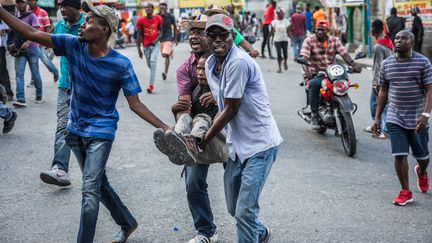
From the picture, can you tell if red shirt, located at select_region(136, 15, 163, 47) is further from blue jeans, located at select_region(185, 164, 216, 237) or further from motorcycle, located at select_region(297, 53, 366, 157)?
blue jeans, located at select_region(185, 164, 216, 237)

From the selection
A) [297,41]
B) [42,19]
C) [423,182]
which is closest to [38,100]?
[42,19]

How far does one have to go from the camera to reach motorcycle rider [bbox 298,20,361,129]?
9688 mm

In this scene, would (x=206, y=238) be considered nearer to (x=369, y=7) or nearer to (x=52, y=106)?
(x=52, y=106)

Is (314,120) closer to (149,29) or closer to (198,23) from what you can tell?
(198,23)

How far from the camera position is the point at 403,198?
20.9 ft

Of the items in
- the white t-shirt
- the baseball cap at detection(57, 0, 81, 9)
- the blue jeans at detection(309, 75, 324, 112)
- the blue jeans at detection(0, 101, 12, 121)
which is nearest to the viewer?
the baseball cap at detection(57, 0, 81, 9)

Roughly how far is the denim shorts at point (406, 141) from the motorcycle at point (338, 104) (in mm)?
1849

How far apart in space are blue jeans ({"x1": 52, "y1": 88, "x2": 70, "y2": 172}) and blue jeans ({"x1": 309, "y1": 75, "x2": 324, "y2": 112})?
3980mm

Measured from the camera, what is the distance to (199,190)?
16.8ft

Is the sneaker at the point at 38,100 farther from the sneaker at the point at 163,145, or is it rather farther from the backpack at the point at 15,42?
the sneaker at the point at 163,145

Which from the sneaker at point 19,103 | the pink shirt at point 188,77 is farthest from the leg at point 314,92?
the sneaker at point 19,103

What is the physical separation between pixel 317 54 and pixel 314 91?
20.6 inches

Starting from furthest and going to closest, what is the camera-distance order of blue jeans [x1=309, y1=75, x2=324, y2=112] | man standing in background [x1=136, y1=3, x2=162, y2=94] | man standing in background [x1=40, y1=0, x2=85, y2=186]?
man standing in background [x1=136, y1=3, x2=162, y2=94] < blue jeans [x1=309, y1=75, x2=324, y2=112] < man standing in background [x1=40, y1=0, x2=85, y2=186]

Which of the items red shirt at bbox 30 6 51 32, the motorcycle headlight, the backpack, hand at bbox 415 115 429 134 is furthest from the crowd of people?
red shirt at bbox 30 6 51 32
